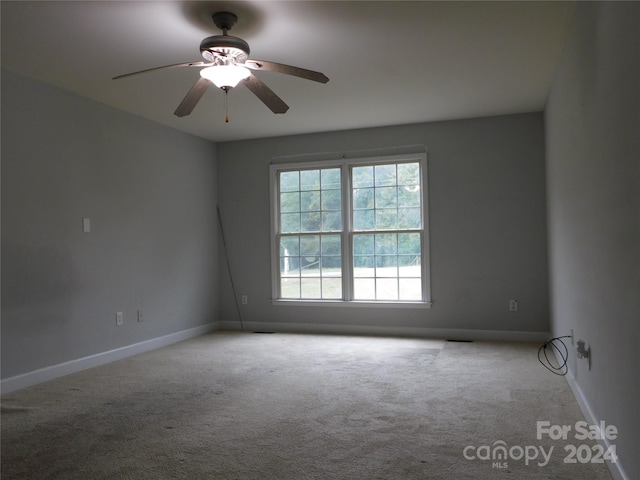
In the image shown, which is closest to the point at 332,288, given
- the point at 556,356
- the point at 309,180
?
the point at 309,180

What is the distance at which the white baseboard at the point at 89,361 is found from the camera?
3650 millimetres

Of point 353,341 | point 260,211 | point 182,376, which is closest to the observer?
point 182,376

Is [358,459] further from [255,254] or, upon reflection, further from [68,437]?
[255,254]

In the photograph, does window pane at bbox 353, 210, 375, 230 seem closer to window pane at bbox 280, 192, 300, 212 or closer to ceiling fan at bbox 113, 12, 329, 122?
window pane at bbox 280, 192, 300, 212

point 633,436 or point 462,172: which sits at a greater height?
point 462,172

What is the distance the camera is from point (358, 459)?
7.80 ft

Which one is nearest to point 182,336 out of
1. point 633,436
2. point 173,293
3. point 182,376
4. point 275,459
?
point 173,293

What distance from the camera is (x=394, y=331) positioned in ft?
18.2

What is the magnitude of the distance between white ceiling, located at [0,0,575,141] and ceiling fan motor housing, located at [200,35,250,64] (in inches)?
7.6

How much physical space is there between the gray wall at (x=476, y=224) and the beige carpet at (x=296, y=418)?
30.1 inches

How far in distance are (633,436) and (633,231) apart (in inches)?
29.9

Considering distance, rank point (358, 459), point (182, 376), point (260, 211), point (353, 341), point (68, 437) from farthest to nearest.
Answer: point (260, 211) → point (353, 341) → point (182, 376) → point (68, 437) → point (358, 459)

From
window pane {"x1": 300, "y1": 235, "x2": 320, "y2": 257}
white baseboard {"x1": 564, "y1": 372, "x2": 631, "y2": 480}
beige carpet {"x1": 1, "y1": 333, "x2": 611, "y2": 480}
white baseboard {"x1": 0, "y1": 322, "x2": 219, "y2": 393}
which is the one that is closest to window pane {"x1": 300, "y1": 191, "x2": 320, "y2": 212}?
window pane {"x1": 300, "y1": 235, "x2": 320, "y2": 257}

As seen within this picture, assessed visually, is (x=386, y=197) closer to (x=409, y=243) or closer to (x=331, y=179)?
(x=409, y=243)
